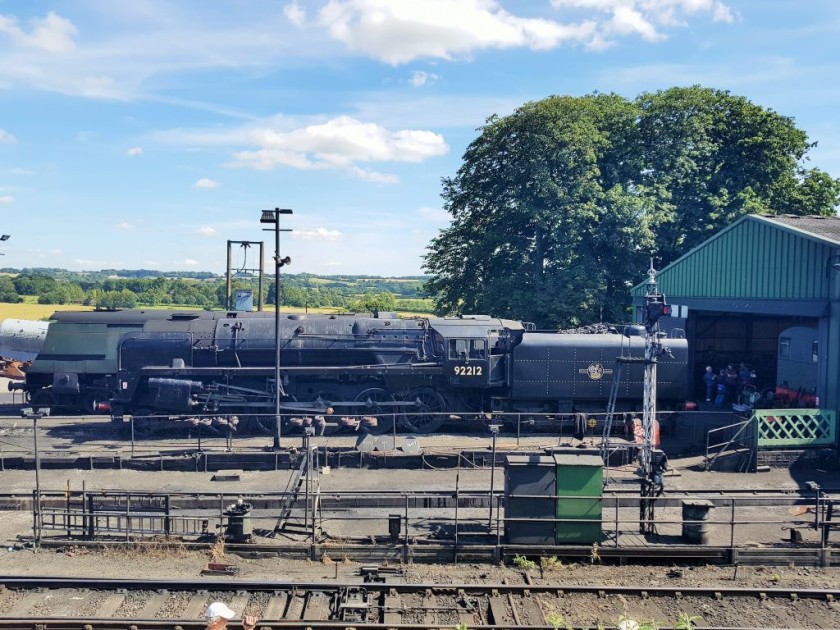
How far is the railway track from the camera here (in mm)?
10453

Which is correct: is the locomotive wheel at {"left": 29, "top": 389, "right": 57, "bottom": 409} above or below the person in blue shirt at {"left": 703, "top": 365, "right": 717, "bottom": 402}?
below

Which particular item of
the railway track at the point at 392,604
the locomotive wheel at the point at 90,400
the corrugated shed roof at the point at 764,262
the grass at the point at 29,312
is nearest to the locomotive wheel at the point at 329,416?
the locomotive wheel at the point at 90,400

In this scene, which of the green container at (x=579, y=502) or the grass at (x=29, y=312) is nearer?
the green container at (x=579, y=502)

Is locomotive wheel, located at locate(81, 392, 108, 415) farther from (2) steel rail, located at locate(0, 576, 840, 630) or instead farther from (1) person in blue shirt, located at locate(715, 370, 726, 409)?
(1) person in blue shirt, located at locate(715, 370, 726, 409)

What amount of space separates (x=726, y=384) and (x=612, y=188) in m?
14.2

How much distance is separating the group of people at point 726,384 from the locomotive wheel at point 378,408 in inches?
441

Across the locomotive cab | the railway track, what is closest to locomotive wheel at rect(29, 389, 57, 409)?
the locomotive cab

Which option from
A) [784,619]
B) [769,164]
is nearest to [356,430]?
[784,619]

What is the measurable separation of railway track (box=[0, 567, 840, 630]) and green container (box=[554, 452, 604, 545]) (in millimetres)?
1612

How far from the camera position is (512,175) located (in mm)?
35750

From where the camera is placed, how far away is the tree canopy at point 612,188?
34.5 meters

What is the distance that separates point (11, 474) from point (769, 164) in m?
35.5

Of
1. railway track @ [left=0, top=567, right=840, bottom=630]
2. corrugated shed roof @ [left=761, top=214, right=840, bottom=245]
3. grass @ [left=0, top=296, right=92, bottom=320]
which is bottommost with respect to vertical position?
railway track @ [left=0, top=567, right=840, bottom=630]

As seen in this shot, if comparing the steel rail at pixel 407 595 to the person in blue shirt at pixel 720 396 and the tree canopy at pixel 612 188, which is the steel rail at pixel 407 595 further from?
the tree canopy at pixel 612 188
